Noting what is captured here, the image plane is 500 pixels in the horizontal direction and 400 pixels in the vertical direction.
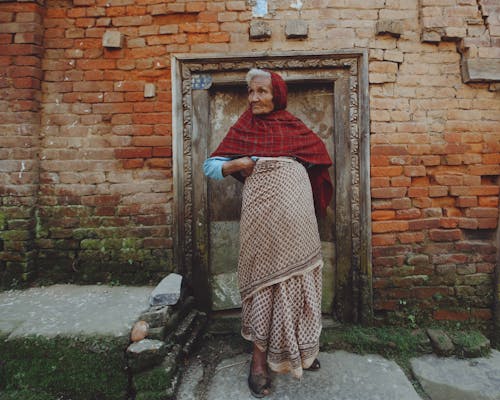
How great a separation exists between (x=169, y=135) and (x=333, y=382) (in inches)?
86.5

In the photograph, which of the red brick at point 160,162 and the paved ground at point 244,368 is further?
the red brick at point 160,162

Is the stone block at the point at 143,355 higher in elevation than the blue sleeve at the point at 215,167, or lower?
lower

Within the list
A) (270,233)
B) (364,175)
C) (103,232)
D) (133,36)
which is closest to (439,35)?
(364,175)

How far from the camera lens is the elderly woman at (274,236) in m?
1.87

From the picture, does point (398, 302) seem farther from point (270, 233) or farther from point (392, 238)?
point (270, 233)

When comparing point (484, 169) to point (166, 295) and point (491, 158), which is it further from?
point (166, 295)

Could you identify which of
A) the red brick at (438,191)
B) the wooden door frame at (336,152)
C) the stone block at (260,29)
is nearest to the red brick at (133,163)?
the wooden door frame at (336,152)

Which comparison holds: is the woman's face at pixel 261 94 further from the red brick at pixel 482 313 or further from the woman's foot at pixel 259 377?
the red brick at pixel 482 313

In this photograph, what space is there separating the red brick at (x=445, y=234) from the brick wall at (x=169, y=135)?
0.05ft

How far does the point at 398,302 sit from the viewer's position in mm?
2619

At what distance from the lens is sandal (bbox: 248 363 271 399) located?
1.88 m

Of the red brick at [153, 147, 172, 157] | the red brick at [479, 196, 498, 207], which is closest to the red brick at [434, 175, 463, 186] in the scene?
the red brick at [479, 196, 498, 207]

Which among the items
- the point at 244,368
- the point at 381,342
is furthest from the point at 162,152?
the point at 381,342

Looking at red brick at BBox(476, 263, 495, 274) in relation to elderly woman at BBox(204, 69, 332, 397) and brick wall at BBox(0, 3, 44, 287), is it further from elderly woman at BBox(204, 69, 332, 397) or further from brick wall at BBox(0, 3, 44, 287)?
brick wall at BBox(0, 3, 44, 287)
